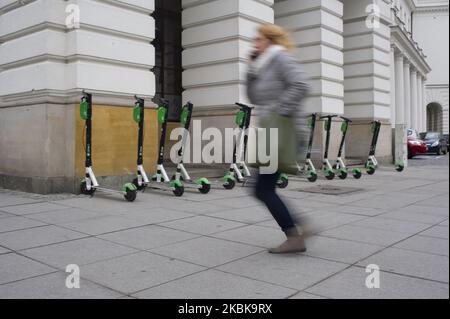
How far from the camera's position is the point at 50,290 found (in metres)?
3.38

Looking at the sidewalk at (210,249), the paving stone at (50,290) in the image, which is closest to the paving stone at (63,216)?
the sidewalk at (210,249)

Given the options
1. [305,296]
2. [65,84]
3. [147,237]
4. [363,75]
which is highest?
[363,75]

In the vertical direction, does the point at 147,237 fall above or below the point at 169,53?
below

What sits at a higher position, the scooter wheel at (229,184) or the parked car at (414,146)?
the parked car at (414,146)

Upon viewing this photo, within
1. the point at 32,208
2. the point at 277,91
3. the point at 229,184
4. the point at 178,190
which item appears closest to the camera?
the point at 277,91

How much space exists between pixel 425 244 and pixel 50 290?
3505 millimetres

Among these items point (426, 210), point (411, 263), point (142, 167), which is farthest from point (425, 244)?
point (142, 167)

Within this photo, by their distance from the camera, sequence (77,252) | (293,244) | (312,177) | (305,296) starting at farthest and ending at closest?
1. (312,177)
2. (77,252)
3. (293,244)
4. (305,296)

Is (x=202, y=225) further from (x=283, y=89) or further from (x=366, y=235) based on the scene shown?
(x=283, y=89)

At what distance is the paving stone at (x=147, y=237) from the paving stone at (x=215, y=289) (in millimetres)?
1161

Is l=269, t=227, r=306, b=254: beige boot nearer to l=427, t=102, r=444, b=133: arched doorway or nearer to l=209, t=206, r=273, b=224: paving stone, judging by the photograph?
l=209, t=206, r=273, b=224: paving stone

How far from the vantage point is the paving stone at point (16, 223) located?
551 centimetres

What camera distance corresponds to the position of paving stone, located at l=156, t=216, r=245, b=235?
17.9ft
